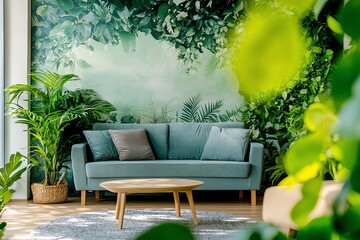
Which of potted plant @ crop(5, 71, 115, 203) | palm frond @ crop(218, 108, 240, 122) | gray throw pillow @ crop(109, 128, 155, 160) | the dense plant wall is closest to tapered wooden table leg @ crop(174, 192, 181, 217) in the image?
gray throw pillow @ crop(109, 128, 155, 160)

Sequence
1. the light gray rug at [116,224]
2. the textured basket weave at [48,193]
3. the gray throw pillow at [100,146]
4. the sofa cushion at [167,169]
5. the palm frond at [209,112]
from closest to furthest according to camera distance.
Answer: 1. the light gray rug at [116,224]
2. the sofa cushion at [167,169]
3. the textured basket weave at [48,193]
4. the gray throw pillow at [100,146]
5. the palm frond at [209,112]

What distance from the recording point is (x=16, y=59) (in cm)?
552

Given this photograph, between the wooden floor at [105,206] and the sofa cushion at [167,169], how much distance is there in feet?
0.99

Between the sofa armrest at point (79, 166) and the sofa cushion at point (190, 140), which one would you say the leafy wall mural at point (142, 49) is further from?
the sofa armrest at point (79, 166)

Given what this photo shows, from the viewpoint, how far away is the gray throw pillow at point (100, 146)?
542 cm

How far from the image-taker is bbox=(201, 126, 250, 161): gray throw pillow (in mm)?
5426

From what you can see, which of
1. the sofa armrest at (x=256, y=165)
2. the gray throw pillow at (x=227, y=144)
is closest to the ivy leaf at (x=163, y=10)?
the gray throw pillow at (x=227, y=144)

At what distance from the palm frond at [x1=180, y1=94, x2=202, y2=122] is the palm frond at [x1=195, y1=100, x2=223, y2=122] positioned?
44 millimetres

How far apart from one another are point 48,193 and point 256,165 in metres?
2.03

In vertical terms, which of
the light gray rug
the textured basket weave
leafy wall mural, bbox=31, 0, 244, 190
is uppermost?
leafy wall mural, bbox=31, 0, 244, 190

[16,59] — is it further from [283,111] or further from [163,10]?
[283,111]

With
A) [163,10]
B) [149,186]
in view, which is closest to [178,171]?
[149,186]

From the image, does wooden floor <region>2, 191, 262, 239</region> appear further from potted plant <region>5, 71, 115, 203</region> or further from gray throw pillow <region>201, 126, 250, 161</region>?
gray throw pillow <region>201, 126, 250, 161</region>

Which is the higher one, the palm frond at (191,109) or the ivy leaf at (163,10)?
the ivy leaf at (163,10)
